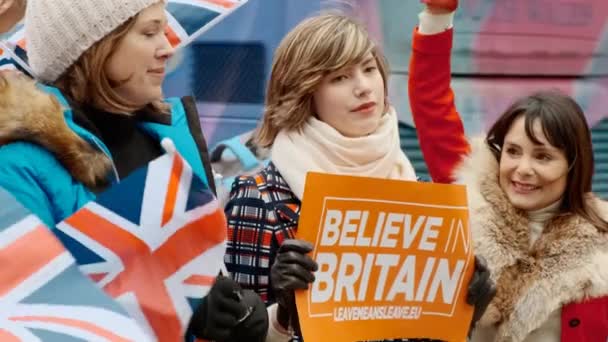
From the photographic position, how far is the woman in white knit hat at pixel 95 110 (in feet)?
7.58

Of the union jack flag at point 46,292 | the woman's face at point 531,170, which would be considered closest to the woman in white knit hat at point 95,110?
the union jack flag at point 46,292

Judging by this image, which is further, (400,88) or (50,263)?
(400,88)

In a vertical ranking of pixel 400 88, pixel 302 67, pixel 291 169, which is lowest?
pixel 400 88

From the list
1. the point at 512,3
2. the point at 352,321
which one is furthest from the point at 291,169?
the point at 512,3

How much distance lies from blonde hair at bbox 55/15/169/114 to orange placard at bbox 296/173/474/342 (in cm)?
48

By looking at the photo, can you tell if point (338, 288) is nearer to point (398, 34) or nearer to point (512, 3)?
point (398, 34)

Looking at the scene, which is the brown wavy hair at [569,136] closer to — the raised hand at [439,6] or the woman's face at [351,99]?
the raised hand at [439,6]

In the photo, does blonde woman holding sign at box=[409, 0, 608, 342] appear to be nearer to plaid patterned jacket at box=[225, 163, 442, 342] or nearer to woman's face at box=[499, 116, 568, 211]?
woman's face at box=[499, 116, 568, 211]

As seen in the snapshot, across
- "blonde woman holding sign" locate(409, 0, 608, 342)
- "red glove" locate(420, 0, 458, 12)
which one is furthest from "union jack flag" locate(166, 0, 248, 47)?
"blonde woman holding sign" locate(409, 0, 608, 342)

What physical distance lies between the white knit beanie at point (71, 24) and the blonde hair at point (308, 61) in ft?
1.51

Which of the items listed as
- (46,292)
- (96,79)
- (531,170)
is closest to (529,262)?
(531,170)

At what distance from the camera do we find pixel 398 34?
17.5 feet

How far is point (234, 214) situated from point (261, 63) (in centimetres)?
245

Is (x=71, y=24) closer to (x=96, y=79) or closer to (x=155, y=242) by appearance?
(x=96, y=79)
